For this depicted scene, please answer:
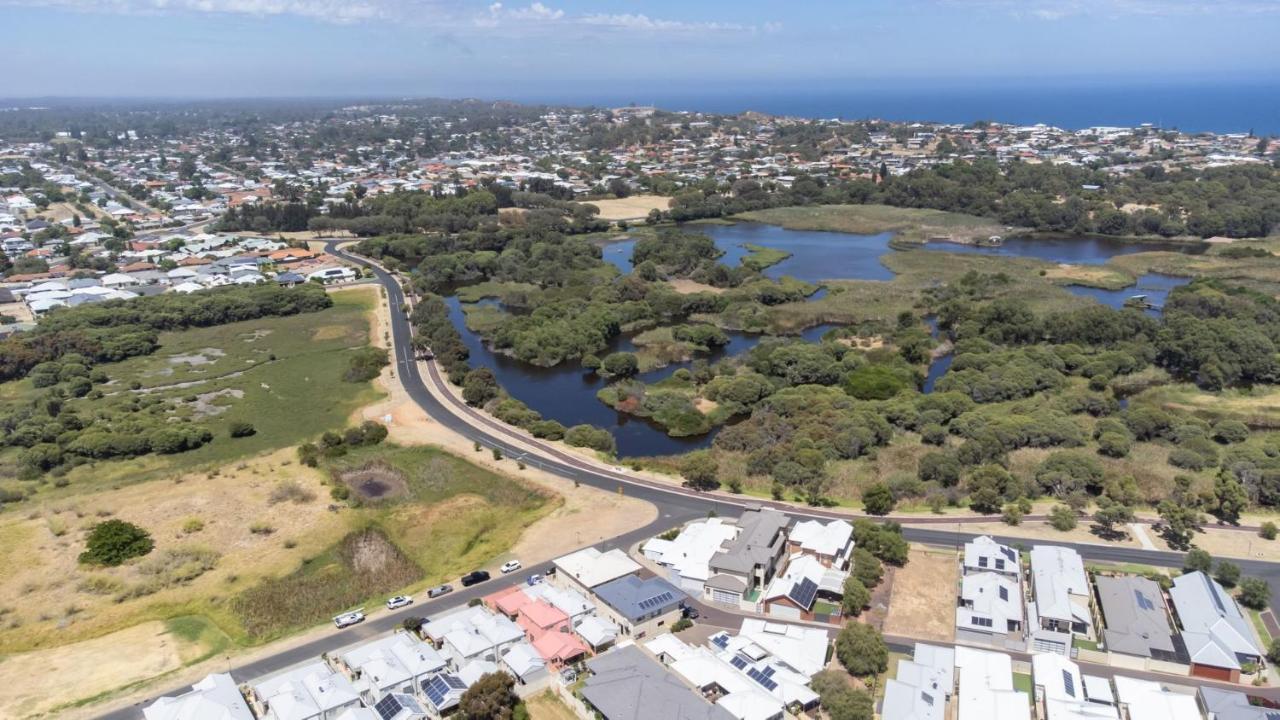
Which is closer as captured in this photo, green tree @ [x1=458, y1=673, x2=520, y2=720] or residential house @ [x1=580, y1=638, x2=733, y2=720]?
residential house @ [x1=580, y1=638, x2=733, y2=720]

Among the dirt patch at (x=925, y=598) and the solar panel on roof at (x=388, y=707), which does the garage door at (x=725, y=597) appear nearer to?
the dirt patch at (x=925, y=598)

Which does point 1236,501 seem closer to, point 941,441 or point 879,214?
point 941,441

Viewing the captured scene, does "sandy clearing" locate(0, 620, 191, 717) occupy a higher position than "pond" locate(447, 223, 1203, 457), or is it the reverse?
"pond" locate(447, 223, 1203, 457)

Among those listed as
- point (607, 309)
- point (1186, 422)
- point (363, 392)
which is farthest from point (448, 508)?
point (1186, 422)

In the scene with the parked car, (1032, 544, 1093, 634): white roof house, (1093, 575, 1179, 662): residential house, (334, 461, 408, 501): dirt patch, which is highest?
(1032, 544, 1093, 634): white roof house

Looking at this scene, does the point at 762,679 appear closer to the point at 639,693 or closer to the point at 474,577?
the point at 639,693

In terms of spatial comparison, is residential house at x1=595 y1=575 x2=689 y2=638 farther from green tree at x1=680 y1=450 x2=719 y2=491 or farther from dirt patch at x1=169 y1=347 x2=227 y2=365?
dirt patch at x1=169 y1=347 x2=227 y2=365

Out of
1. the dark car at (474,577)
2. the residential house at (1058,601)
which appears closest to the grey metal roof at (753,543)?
the dark car at (474,577)

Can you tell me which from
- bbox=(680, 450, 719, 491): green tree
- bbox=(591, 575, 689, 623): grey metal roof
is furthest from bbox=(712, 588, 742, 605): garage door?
bbox=(680, 450, 719, 491): green tree
